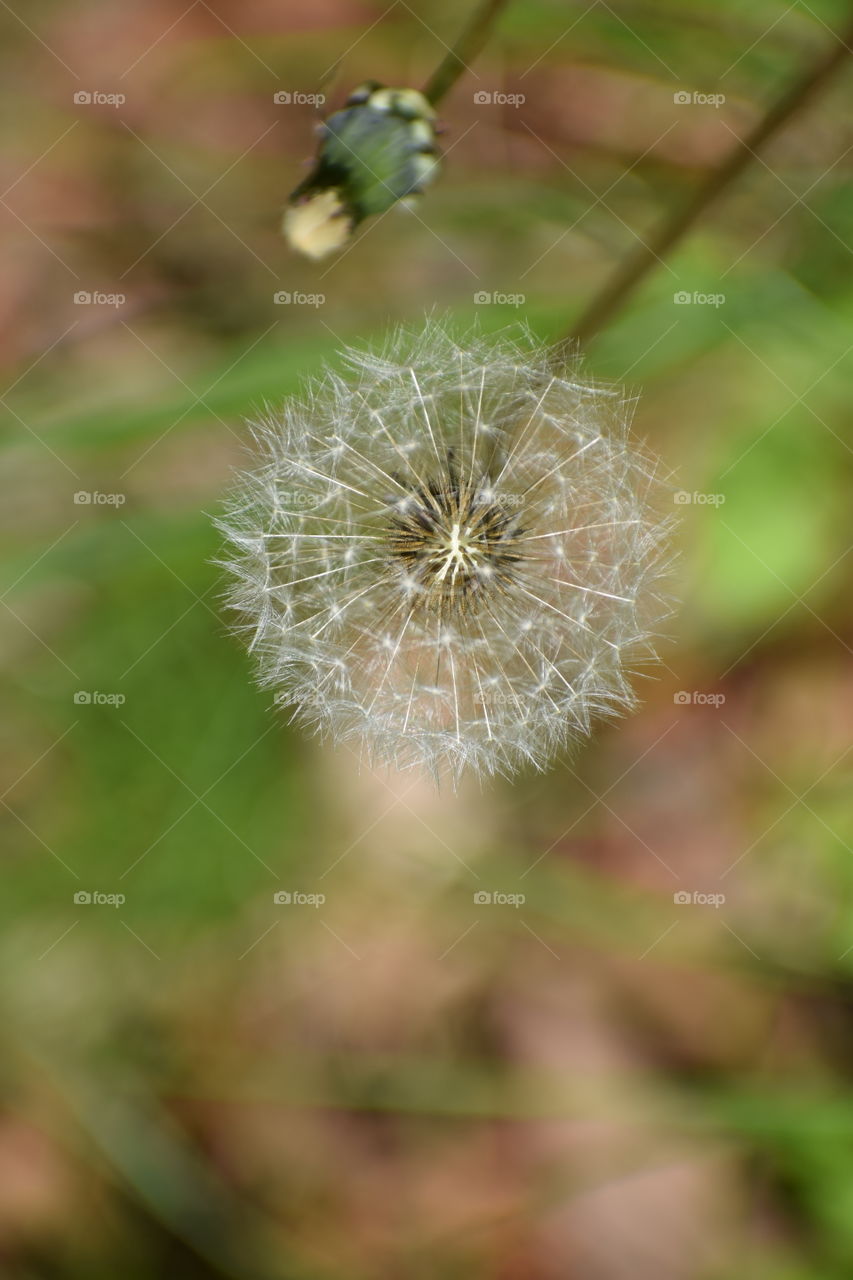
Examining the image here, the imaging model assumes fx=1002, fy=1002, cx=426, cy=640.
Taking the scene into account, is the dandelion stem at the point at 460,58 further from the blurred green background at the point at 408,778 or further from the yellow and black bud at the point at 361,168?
the blurred green background at the point at 408,778

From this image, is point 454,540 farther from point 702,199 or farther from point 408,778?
point 408,778

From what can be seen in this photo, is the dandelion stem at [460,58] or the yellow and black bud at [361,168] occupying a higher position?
the dandelion stem at [460,58]

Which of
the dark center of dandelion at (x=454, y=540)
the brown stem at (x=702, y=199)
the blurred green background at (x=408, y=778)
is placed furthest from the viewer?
the blurred green background at (x=408, y=778)

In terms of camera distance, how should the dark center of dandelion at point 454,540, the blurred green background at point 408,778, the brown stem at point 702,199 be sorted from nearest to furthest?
the brown stem at point 702,199 < the dark center of dandelion at point 454,540 < the blurred green background at point 408,778

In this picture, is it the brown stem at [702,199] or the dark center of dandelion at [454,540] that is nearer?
the brown stem at [702,199]

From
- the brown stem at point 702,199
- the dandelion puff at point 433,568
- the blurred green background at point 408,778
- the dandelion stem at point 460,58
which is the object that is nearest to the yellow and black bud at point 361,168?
the dandelion stem at point 460,58

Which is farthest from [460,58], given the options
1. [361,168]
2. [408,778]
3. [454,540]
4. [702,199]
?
[408,778]
